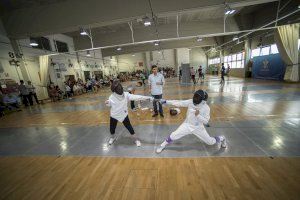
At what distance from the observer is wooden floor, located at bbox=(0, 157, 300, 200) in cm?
211

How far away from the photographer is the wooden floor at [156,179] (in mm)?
2107

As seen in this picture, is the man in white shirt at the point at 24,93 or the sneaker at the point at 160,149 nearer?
the sneaker at the point at 160,149

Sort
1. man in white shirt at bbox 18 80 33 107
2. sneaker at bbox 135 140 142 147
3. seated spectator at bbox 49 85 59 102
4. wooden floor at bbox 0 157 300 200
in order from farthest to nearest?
seated spectator at bbox 49 85 59 102, man in white shirt at bbox 18 80 33 107, sneaker at bbox 135 140 142 147, wooden floor at bbox 0 157 300 200

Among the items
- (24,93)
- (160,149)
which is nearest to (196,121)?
(160,149)

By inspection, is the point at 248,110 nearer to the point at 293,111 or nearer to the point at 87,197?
the point at 293,111

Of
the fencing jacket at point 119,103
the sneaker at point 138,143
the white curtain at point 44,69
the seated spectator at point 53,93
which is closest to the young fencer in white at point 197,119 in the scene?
the sneaker at point 138,143

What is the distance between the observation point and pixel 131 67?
102ft

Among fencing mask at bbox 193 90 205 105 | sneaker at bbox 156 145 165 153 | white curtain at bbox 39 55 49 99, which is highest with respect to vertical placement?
white curtain at bbox 39 55 49 99

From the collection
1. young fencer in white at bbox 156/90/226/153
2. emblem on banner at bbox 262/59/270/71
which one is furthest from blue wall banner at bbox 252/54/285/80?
young fencer in white at bbox 156/90/226/153

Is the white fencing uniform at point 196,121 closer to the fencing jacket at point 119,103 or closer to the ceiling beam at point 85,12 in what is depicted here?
the fencing jacket at point 119,103

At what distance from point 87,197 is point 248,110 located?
5.46 meters

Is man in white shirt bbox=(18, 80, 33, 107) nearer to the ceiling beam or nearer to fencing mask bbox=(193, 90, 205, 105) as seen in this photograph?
the ceiling beam

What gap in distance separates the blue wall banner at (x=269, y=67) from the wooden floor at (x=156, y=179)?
12.6 meters

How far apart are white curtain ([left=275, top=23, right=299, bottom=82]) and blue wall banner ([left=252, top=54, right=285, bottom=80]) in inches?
59.3
